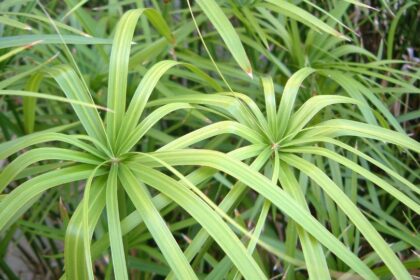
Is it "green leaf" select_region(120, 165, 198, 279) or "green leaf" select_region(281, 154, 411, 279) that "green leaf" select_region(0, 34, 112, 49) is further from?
"green leaf" select_region(281, 154, 411, 279)

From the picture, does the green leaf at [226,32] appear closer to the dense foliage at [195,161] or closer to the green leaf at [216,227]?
the dense foliage at [195,161]

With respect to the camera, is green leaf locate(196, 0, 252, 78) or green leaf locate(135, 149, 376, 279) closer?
green leaf locate(135, 149, 376, 279)

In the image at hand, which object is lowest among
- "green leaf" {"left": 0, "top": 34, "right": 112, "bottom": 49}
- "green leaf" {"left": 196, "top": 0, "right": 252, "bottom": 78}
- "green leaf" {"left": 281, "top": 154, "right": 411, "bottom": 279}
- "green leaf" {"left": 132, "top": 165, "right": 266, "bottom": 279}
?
"green leaf" {"left": 281, "top": 154, "right": 411, "bottom": 279}

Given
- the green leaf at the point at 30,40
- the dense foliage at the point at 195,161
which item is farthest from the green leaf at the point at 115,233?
the green leaf at the point at 30,40

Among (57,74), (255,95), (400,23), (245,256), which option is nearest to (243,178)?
(245,256)

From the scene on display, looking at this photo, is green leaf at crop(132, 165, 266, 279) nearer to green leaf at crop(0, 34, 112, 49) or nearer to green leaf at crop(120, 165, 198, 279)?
green leaf at crop(120, 165, 198, 279)

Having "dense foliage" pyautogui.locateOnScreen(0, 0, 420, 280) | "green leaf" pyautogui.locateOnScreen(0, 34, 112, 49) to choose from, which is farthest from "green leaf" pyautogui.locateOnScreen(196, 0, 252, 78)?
"green leaf" pyautogui.locateOnScreen(0, 34, 112, 49)

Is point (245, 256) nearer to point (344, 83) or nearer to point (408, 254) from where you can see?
point (344, 83)

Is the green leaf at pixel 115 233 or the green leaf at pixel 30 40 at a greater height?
the green leaf at pixel 30 40

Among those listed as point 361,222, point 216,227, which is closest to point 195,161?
point 216,227

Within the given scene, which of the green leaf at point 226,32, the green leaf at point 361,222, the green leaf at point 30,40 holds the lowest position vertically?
the green leaf at point 361,222

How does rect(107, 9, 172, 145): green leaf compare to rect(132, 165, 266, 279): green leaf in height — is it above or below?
above
